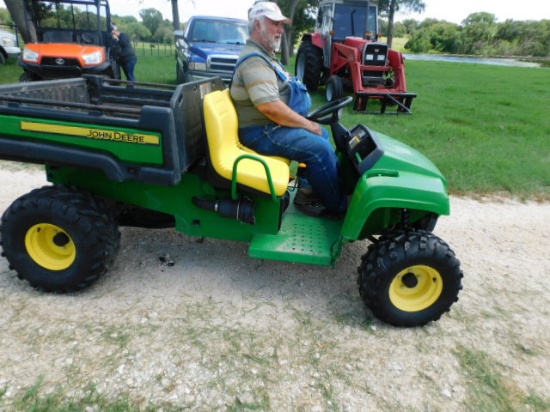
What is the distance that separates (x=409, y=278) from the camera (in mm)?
2734

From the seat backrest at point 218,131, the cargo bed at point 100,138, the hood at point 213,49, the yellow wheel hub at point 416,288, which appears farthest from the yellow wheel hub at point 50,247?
the hood at point 213,49

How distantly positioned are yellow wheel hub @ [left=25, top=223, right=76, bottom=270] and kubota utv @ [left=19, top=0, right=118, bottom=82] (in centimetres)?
641

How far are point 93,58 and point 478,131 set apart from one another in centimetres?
714

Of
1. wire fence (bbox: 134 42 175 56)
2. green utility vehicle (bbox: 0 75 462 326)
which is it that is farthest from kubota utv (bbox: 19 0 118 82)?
wire fence (bbox: 134 42 175 56)

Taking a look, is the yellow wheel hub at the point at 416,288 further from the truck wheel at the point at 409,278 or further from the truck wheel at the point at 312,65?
the truck wheel at the point at 312,65

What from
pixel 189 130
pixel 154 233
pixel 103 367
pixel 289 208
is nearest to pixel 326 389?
pixel 103 367

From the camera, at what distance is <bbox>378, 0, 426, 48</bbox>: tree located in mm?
31606

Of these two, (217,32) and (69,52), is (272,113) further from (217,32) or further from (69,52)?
(217,32)

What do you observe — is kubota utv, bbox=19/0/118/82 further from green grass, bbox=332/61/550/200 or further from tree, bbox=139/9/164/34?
tree, bbox=139/9/164/34

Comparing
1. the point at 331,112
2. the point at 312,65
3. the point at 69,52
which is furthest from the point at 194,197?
the point at 312,65

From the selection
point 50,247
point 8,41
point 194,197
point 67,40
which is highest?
point 8,41

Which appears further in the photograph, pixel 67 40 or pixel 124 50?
pixel 124 50

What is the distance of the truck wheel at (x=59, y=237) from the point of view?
267 centimetres

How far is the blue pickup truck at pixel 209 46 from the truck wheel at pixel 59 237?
6.60 meters
